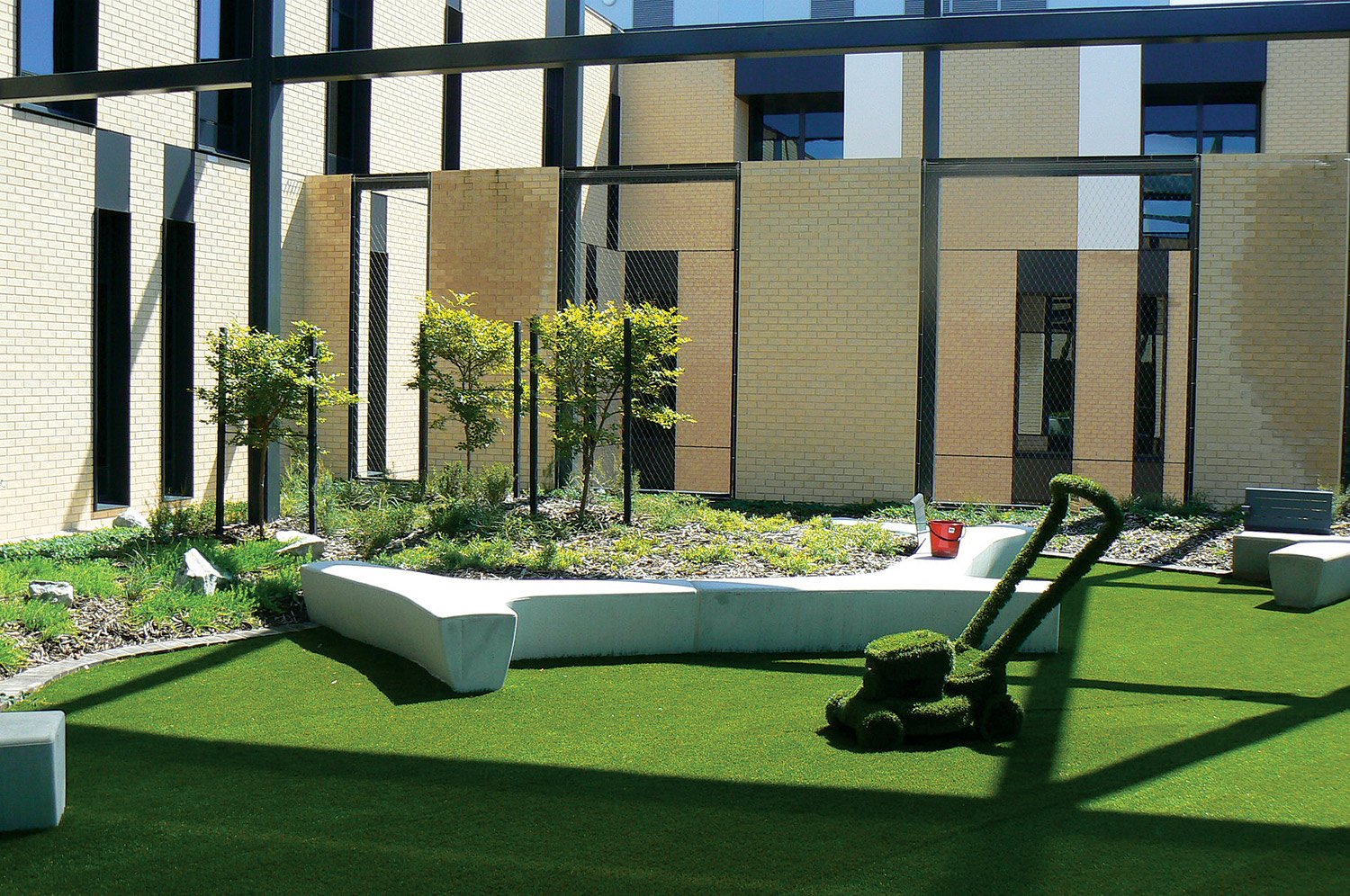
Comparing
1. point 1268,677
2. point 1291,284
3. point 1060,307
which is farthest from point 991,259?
point 1268,677

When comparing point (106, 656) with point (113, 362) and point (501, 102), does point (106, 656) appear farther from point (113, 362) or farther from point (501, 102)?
point (501, 102)

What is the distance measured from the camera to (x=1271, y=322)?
12.6 meters

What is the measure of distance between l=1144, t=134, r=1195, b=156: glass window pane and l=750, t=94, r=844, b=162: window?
5.21 meters

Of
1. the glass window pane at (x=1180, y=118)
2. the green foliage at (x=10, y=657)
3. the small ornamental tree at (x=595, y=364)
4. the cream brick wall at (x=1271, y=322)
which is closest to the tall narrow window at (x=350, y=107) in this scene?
the small ornamental tree at (x=595, y=364)

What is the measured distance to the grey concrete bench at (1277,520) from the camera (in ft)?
30.6

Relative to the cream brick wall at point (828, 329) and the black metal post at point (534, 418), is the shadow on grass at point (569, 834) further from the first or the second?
the cream brick wall at point (828, 329)

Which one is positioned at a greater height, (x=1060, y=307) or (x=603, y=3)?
(x=603, y=3)

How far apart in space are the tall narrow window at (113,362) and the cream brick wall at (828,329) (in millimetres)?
6339

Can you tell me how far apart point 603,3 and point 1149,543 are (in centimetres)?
811

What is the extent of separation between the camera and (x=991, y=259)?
20.3 m

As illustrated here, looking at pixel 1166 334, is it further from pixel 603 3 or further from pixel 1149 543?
pixel 603 3

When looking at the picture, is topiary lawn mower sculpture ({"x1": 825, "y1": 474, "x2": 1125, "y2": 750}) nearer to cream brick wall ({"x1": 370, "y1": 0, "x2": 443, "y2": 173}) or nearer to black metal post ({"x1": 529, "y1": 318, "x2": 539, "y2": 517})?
black metal post ({"x1": 529, "y1": 318, "x2": 539, "y2": 517})

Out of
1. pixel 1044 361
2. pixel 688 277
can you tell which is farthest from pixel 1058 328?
pixel 688 277

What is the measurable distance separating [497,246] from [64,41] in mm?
4842
